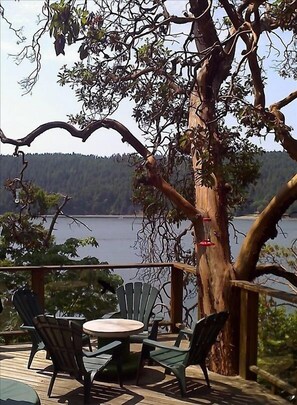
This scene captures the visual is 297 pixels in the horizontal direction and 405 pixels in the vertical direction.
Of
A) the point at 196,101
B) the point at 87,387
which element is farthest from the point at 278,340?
the point at 196,101

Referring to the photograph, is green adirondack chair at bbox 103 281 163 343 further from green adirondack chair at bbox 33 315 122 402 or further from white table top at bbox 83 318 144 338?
green adirondack chair at bbox 33 315 122 402

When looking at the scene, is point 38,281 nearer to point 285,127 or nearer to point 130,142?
point 130,142

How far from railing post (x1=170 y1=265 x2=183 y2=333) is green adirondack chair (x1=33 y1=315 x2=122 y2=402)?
222 cm

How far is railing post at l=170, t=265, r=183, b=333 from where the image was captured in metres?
6.66

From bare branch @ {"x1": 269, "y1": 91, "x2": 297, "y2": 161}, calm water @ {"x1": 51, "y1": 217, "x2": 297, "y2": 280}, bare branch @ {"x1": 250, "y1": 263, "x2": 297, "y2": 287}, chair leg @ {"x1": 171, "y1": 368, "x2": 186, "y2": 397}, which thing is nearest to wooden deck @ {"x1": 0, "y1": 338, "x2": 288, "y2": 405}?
chair leg @ {"x1": 171, "y1": 368, "x2": 186, "y2": 397}

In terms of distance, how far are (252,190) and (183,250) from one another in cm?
174

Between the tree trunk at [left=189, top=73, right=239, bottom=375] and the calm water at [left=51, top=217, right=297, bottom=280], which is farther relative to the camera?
the calm water at [left=51, top=217, right=297, bottom=280]

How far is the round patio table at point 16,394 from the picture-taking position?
2611mm

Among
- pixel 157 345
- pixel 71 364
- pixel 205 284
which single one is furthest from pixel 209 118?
pixel 71 364

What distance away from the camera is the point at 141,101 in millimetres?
7387

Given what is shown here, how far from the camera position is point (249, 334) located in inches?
197

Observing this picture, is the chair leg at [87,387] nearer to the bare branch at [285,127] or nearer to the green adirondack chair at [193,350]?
the green adirondack chair at [193,350]

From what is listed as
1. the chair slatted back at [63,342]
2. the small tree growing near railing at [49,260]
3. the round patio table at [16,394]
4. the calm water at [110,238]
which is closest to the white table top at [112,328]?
the chair slatted back at [63,342]

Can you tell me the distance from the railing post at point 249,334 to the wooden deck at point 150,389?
11cm
